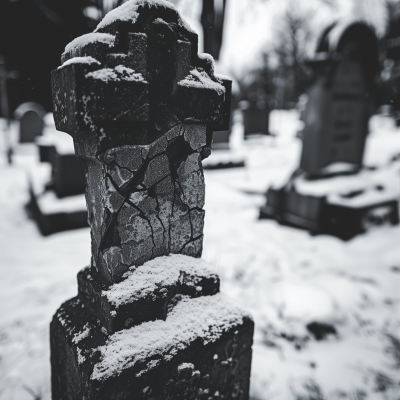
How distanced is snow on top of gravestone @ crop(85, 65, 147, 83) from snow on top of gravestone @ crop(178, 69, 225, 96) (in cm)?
17

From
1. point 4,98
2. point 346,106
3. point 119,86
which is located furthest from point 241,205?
point 4,98

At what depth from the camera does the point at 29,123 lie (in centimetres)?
1164

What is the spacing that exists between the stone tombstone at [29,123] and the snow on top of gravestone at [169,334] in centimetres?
1291

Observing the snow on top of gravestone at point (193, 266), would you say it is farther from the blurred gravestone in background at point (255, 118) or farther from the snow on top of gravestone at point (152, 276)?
the blurred gravestone in background at point (255, 118)

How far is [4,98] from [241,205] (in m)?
A: 9.51

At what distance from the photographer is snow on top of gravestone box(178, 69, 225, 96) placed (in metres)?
1.06

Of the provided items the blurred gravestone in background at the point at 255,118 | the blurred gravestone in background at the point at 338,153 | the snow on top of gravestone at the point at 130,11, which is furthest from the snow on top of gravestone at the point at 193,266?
the blurred gravestone in background at the point at 255,118

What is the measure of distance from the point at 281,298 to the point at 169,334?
1.67 metres

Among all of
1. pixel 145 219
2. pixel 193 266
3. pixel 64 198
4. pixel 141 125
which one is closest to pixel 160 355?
pixel 193 266

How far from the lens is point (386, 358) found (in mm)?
1875

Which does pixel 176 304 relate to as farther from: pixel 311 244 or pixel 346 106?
pixel 346 106

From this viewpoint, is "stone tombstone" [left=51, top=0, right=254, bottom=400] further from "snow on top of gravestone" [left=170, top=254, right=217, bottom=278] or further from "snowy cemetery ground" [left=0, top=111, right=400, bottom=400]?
"snowy cemetery ground" [left=0, top=111, right=400, bottom=400]

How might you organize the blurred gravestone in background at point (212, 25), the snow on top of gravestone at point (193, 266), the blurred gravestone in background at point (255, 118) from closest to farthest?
the snow on top of gravestone at point (193, 266) → the blurred gravestone in background at point (212, 25) → the blurred gravestone in background at point (255, 118)

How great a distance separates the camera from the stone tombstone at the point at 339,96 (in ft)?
12.8
